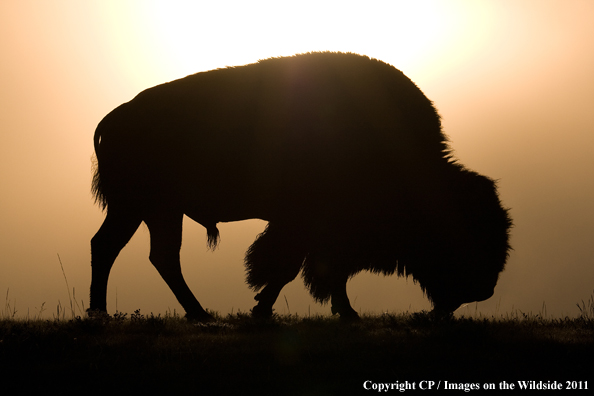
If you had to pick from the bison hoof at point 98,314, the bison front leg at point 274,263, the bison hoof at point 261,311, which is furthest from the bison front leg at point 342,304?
the bison hoof at point 98,314

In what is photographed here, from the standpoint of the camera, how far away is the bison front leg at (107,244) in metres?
6.58

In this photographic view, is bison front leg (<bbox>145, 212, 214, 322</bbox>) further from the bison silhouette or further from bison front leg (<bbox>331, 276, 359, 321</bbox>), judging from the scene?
bison front leg (<bbox>331, 276, 359, 321</bbox>)

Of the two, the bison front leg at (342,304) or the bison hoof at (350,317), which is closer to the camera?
the bison hoof at (350,317)

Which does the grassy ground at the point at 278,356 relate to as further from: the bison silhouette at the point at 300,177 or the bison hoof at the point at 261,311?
the bison silhouette at the point at 300,177

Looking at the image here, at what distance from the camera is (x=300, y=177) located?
6.43m

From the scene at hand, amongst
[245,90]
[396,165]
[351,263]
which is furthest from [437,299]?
[245,90]

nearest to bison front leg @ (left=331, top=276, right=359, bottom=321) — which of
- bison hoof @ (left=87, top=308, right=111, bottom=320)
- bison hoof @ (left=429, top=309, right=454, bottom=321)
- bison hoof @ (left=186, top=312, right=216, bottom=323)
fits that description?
bison hoof @ (left=429, top=309, right=454, bottom=321)

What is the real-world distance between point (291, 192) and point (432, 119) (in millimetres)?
1908

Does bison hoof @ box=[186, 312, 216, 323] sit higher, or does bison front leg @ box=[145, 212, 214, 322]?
bison front leg @ box=[145, 212, 214, 322]

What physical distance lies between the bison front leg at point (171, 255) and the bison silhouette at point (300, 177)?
0.01m

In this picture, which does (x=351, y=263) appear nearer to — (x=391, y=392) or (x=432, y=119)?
(x=432, y=119)

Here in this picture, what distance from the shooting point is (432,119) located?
6.82 m

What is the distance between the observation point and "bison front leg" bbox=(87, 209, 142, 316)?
6582 millimetres

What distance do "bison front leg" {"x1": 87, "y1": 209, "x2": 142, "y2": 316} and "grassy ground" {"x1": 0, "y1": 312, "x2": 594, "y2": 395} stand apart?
3.58 ft
